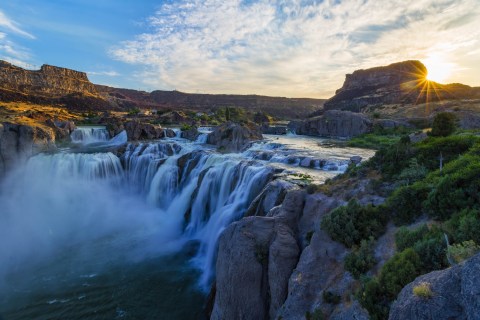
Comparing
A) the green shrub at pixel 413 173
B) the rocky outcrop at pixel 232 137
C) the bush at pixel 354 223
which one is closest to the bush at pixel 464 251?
the bush at pixel 354 223

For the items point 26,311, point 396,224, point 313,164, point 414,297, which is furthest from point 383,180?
point 26,311

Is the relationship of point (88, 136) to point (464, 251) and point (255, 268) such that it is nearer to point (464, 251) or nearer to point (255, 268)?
point (255, 268)

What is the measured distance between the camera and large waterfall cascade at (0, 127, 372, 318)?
62.3ft

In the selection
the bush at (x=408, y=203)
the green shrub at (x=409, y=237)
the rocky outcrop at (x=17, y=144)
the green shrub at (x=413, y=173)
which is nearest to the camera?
the green shrub at (x=409, y=237)

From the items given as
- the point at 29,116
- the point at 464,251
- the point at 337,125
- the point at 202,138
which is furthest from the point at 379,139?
the point at 29,116

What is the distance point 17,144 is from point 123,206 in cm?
1534

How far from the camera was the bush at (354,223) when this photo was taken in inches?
354

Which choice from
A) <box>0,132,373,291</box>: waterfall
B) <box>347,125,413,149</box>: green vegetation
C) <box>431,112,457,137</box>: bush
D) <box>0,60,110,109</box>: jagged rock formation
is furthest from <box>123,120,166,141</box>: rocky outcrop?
<box>0,60,110,109</box>: jagged rock formation

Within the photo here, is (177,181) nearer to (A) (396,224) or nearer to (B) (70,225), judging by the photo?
(B) (70,225)

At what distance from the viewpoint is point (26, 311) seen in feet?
46.9

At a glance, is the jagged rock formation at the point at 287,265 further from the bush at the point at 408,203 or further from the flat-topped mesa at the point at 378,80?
the flat-topped mesa at the point at 378,80

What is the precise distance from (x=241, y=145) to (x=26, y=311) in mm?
29436

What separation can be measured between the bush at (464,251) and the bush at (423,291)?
1.00 metres

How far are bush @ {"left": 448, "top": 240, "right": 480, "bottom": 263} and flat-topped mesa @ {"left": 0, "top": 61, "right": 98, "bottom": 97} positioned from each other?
481ft
